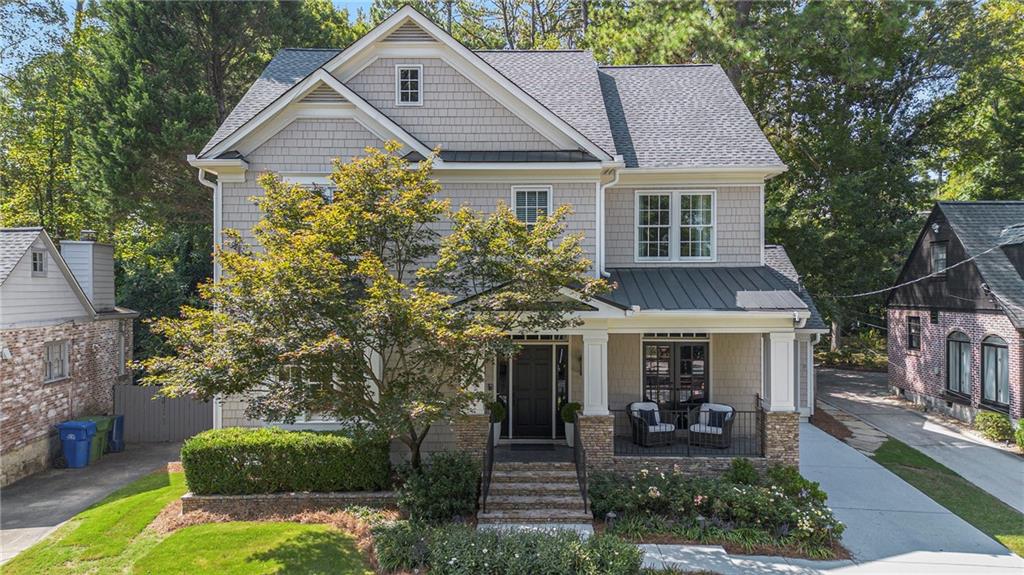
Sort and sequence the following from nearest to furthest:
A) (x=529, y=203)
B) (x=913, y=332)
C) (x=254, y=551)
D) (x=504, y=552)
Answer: (x=504, y=552)
(x=254, y=551)
(x=529, y=203)
(x=913, y=332)

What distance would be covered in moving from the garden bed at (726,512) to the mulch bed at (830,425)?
7070mm

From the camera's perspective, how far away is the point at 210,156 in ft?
36.9

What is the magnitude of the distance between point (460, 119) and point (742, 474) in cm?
910

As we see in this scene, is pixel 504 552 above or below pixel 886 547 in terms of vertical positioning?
above

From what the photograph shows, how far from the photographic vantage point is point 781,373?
10.8 m

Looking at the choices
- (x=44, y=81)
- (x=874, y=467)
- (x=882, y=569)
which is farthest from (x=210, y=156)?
(x=44, y=81)

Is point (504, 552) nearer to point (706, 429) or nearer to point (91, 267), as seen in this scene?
point (706, 429)

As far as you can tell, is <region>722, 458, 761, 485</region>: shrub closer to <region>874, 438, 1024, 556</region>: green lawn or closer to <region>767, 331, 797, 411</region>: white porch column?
<region>767, 331, 797, 411</region>: white porch column

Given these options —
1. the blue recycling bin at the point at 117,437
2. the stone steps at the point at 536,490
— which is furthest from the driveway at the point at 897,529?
the blue recycling bin at the point at 117,437

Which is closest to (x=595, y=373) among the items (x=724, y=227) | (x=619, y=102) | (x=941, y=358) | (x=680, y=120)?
(x=724, y=227)

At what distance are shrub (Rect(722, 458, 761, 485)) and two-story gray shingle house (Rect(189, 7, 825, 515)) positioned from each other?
1.32ft

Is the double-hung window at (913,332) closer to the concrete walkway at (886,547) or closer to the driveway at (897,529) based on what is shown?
the driveway at (897,529)

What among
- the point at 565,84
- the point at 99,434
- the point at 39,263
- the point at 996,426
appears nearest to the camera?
the point at 39,263

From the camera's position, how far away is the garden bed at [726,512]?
8875mm
